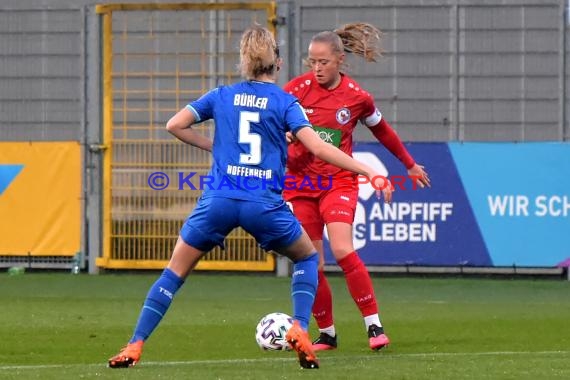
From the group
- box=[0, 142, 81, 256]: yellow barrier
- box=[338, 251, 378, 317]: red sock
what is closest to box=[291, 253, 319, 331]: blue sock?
box=[338, 251, 378, 317]: red sock

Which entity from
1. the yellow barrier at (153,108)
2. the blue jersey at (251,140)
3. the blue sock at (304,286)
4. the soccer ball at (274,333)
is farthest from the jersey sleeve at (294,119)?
the yellow barrier at (153,108)

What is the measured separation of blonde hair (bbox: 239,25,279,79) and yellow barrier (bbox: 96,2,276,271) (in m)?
9.34

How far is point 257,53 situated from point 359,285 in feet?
7.61

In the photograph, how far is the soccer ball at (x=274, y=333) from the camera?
843cm

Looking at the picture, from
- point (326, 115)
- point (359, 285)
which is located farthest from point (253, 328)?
point (326, 115)

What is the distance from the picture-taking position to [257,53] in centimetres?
781

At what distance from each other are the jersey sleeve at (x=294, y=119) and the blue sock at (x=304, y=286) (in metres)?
0.78

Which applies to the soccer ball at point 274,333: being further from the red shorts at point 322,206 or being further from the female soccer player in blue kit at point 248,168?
the red shorts at point 322,206

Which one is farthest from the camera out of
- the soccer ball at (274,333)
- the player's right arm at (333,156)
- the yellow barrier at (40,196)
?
the yellow barrier at (40,196)

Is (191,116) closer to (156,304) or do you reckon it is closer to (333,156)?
(333,156)

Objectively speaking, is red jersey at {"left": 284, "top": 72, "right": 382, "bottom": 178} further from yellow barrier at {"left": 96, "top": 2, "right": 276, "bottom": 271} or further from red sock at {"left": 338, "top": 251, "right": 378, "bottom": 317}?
yellow barrier at {"left": 96, "top": 2, "right": 276, "bottom": 271}

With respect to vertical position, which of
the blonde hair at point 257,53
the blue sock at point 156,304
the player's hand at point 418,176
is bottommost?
the blue sock at point 156,304

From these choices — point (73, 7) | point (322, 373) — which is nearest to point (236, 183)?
point (322, 373)

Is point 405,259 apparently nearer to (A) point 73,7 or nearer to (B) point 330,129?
(A) point 73,7
